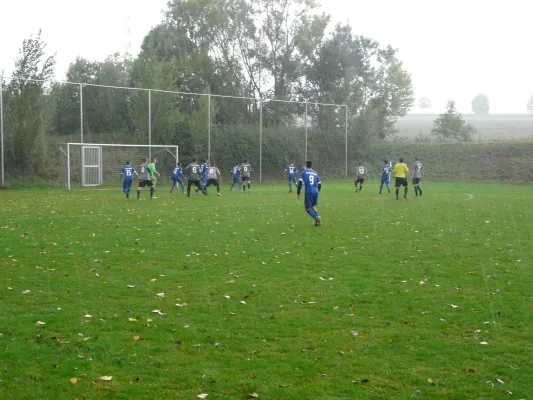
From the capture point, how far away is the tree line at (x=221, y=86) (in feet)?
108

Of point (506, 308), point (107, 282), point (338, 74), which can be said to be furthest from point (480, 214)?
point (338, 74)

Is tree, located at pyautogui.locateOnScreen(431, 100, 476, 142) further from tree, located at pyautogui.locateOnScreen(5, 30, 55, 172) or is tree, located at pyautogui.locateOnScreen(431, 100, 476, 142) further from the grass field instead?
the grass field

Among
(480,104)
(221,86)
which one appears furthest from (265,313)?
(480,104)

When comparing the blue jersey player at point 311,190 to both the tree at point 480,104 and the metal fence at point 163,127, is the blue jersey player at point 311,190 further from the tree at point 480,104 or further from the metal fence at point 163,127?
the tree at point 480,104

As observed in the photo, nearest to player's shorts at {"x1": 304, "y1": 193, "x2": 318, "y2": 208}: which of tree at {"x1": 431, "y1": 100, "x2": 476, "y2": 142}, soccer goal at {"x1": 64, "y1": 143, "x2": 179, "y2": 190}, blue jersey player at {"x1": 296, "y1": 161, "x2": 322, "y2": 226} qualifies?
blue jersey player at {"x1": 296, "y1": 161, "x2": 322, "y2": 226}

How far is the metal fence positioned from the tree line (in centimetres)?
8

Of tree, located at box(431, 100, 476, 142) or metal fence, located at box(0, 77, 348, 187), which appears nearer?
metal fence, located at box(0, 77, 348, 187)

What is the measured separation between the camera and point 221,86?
5047 centimetres

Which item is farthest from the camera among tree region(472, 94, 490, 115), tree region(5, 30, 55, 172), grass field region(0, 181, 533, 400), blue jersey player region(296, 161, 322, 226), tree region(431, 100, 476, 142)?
tree region(472, 94, 490, 115)

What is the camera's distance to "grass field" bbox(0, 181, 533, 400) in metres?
5.27

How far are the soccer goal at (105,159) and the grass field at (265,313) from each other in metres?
17.6

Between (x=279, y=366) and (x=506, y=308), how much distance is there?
11.7ft

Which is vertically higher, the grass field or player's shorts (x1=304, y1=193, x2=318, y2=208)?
player's shorts (x1=304, y1=193, x2=318, y2=208)

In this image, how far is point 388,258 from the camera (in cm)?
1110
